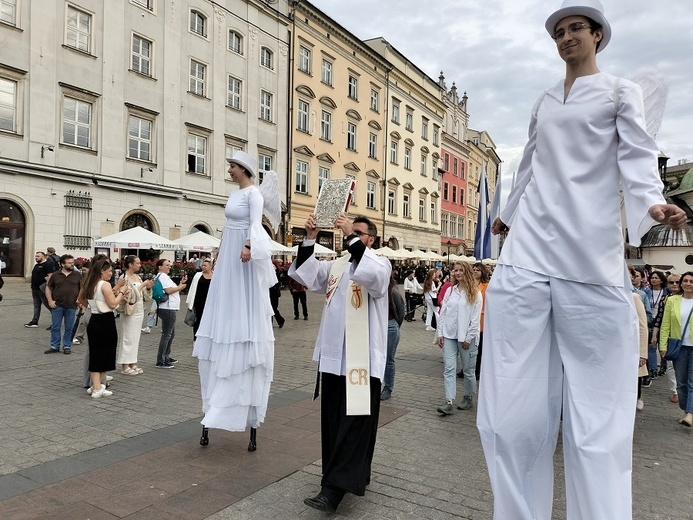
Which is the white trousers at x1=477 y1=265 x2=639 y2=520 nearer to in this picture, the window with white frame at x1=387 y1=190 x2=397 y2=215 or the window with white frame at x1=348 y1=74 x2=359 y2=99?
the window with white frame at x1=348 y1=74 x2=359 y2=99

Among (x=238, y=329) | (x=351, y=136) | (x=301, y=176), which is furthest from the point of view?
(x=351, y=136)

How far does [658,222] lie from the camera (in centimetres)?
212

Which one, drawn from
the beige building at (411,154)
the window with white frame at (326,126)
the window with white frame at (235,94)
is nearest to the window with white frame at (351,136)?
the window with white frame at (326,126)

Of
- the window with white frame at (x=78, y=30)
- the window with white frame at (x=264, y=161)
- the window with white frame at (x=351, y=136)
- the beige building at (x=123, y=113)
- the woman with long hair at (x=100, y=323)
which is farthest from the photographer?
the window with white frame at (x=351, y=136)

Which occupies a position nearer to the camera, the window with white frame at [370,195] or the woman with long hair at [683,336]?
the woman with long hair at [683,336]

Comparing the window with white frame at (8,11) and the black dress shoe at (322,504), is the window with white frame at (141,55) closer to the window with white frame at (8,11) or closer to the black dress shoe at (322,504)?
the window with white frame at (8,11)

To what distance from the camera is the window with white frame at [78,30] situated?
21219mm

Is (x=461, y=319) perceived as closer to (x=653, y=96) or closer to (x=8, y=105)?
(x=653, y=96)

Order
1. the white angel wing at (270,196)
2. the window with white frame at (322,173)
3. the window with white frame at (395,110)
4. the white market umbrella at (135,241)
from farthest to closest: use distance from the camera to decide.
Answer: the window with white frame at (395,110)
the window with white frame at (322,173)
the white market umbrella at (135,241)
the white angel wing at (270,196)

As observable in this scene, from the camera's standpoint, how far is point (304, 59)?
33.7m

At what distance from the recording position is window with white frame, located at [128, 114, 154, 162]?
933 inches

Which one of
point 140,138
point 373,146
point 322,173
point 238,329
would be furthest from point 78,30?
point 373,146

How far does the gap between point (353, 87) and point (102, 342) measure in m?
35.0

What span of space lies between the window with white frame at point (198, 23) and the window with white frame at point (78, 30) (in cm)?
558
